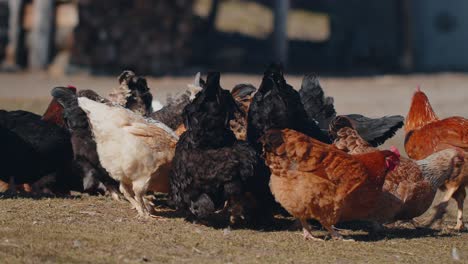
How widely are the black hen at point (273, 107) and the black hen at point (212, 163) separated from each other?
1.54 feet

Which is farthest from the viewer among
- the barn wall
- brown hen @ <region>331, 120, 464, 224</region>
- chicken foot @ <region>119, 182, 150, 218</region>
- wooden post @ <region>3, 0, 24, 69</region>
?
the barn wall

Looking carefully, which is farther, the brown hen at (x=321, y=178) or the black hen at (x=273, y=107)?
the black hen at (x=273, y=107)

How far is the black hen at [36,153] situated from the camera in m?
9.41

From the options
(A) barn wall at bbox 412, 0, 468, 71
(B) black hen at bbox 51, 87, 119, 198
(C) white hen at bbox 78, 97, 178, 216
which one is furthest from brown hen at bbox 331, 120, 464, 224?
(A) barn wall at bbox 412, 0, 468, 71

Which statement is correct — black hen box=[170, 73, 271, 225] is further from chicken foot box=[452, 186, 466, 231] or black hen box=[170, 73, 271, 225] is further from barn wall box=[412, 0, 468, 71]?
barn wall box=[412, 0, 468, 71]

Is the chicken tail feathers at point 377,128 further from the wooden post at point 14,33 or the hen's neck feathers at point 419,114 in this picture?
the wooden post at point 14,33

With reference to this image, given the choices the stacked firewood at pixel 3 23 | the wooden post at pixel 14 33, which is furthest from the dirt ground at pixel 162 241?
the stacked firewood at pixel 3 23

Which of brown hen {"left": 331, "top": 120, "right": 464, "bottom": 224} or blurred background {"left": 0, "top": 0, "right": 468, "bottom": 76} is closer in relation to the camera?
brown hen {"left": 331, "top": 120, "right": 464, "bottom": 224}

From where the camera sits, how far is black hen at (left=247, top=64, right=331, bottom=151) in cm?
883

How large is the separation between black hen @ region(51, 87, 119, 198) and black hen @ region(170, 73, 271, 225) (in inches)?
51.3

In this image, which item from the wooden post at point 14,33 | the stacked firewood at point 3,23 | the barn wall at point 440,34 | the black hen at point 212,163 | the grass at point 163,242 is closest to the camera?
the grass at point 163,242

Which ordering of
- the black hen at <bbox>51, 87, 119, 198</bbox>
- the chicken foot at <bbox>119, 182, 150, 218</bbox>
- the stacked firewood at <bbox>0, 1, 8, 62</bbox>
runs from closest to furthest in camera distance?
1. the chicken foot at <bbox>119, 182, 150, 218</bbox>
2. the black hen at <bbox>51, 87, 119, 198</bbox>
3. the stacked firewood at <bbox>0, 1, 8, 62</bbox>

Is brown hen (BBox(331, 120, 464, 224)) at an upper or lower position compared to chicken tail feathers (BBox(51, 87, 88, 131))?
lower

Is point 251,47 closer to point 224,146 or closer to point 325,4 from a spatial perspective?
point 325,4
